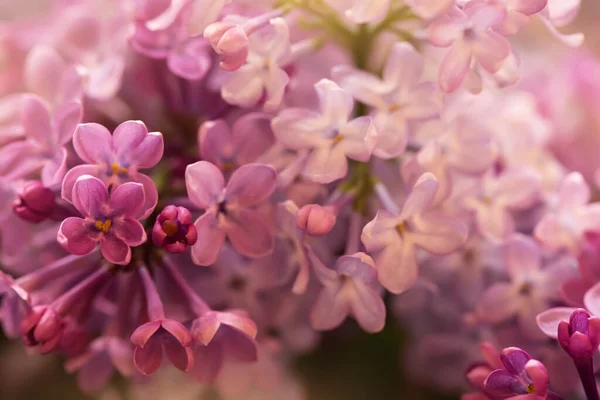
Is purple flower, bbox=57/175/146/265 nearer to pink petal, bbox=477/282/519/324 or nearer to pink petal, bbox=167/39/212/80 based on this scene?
pink petal, bbox=167/39/212/80

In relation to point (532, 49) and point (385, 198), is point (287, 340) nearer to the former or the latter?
point (385, 198)

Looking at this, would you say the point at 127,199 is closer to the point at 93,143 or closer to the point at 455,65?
the point at 93,143

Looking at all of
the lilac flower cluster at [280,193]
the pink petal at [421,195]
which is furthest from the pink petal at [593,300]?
the pink petal at [421,195]

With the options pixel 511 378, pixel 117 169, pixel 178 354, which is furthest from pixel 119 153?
pixel 511 378

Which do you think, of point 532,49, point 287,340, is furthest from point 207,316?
point 532,49

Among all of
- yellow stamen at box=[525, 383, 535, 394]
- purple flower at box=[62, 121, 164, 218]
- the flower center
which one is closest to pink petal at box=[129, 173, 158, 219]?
purple flower at box=[62, 121, 164, 218]

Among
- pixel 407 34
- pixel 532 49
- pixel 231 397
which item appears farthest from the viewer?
pixel 532 49
